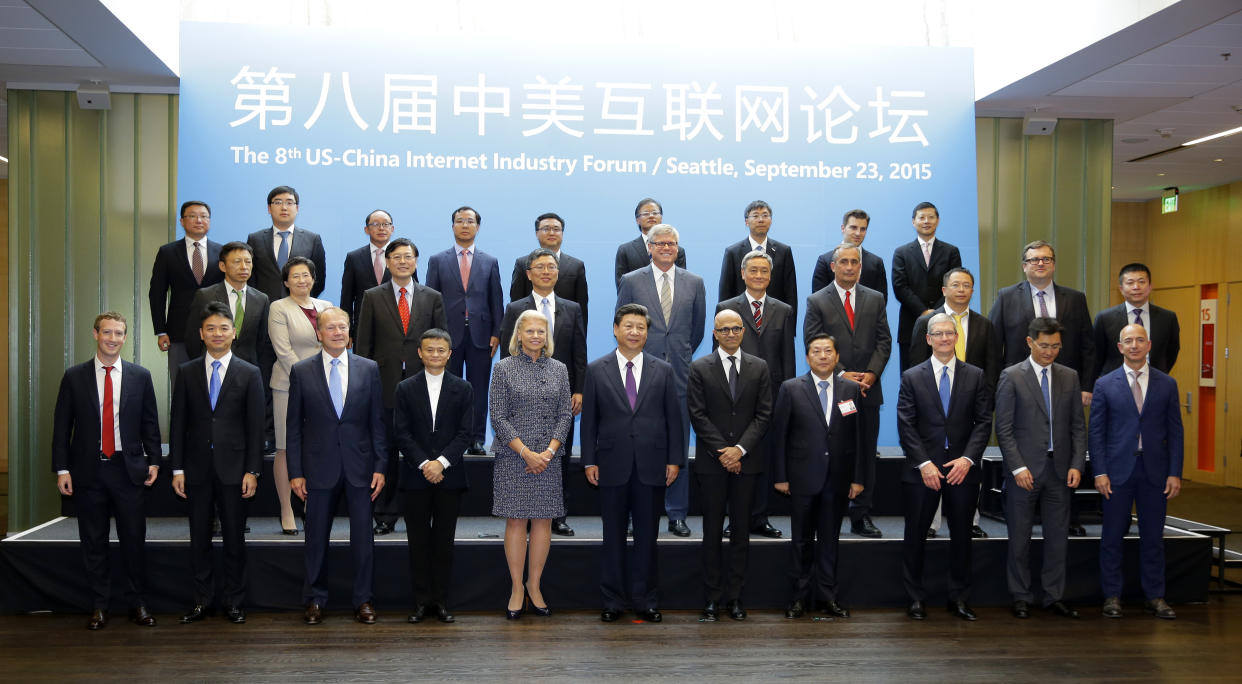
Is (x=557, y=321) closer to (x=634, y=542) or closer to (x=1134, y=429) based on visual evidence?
(x=634, y=542)

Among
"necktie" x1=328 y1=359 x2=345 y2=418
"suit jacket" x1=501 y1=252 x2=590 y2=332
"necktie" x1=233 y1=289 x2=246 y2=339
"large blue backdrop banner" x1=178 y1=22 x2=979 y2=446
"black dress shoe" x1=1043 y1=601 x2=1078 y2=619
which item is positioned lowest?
"black dress shoe" x1=1043 y1=601 x2=1078 y2=619

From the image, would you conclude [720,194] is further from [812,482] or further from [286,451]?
[286,451]

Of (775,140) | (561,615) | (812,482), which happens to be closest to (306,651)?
(561,615)

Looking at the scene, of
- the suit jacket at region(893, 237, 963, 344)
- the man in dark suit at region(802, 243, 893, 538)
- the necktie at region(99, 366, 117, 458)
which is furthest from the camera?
the suit jacket at region(893, 237, 963, 344)

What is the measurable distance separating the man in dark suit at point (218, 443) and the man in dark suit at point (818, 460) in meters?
2.69

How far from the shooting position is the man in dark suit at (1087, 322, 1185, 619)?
213 inches

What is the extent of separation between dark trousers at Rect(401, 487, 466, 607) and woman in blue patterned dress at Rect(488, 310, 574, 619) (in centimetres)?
25

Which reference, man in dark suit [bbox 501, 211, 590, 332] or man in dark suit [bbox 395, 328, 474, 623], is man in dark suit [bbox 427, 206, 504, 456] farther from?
man in dark suit [bbox 395, 328, 474, 623]

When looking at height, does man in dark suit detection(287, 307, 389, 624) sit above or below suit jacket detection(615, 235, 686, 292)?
below

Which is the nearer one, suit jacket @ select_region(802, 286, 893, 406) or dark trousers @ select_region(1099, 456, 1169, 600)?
dark trousers @ select_region(1099, 456, 1169, 600)

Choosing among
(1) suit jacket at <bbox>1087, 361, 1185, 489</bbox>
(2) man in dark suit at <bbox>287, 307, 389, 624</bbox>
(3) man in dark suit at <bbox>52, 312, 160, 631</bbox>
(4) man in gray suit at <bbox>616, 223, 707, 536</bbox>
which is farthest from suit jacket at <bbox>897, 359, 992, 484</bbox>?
(3) man in dark suit at <bbox>52, 312, 160, 631</bbox>

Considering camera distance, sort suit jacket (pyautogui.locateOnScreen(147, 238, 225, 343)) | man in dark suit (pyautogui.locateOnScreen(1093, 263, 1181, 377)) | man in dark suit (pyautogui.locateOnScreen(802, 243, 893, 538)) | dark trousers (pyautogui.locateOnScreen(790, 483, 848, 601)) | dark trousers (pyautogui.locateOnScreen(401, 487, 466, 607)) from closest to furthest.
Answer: dark trousers (pyautogui.locateOnScreen(401, 487, 466, 607)) → dark trousers (pyautogui.locateOnScreen(790, 483, 848, 601)) → man in dark suit (pyautogui.locateOnScreen(802, 243, 893, 538)) → suit jacket (pyautogui.locateOnScreen(147, 238, 225, 343)) → man in dark suit (pyautogui.locateOnScreen(1093, 263, 1181, 377))

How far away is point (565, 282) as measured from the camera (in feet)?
19.6

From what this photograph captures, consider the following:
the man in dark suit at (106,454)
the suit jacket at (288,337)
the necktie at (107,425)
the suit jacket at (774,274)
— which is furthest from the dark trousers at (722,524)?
the necktie at (107,425)
